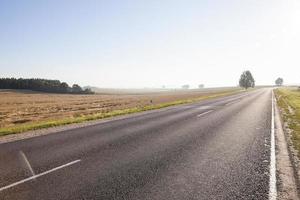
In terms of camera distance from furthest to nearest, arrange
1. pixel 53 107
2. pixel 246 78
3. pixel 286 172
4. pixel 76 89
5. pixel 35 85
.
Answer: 1. pixel 246 78
2. pixel 76 89
3. pixel 35 85
4. pixel 53 107
5. pixel 286 172

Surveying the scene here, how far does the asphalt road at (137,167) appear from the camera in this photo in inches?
190

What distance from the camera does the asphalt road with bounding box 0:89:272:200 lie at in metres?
4.82

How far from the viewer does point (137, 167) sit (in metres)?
6.29

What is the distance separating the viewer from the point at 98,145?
8.73 m

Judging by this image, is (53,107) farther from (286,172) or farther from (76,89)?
(76,89)

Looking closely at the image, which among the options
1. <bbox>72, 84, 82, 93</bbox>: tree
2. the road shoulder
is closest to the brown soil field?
the road shoulder

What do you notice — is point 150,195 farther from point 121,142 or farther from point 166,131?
point 166,131

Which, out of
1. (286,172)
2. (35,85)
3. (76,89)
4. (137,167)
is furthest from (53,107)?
(76,89)

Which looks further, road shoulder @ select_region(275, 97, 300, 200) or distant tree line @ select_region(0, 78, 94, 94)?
distant tree line @ select_region(0, 78, 94, 94)

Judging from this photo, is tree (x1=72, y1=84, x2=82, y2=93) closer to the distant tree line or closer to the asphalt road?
the distant tree line

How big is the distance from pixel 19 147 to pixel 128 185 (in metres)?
5.36

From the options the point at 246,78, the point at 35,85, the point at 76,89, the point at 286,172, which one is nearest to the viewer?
the point at 286,172

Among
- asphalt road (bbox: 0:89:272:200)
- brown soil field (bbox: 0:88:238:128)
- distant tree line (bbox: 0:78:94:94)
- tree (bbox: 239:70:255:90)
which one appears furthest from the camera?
tree (bbox: 239:70:255:90)

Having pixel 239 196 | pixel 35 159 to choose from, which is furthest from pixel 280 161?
pixel 35 159
